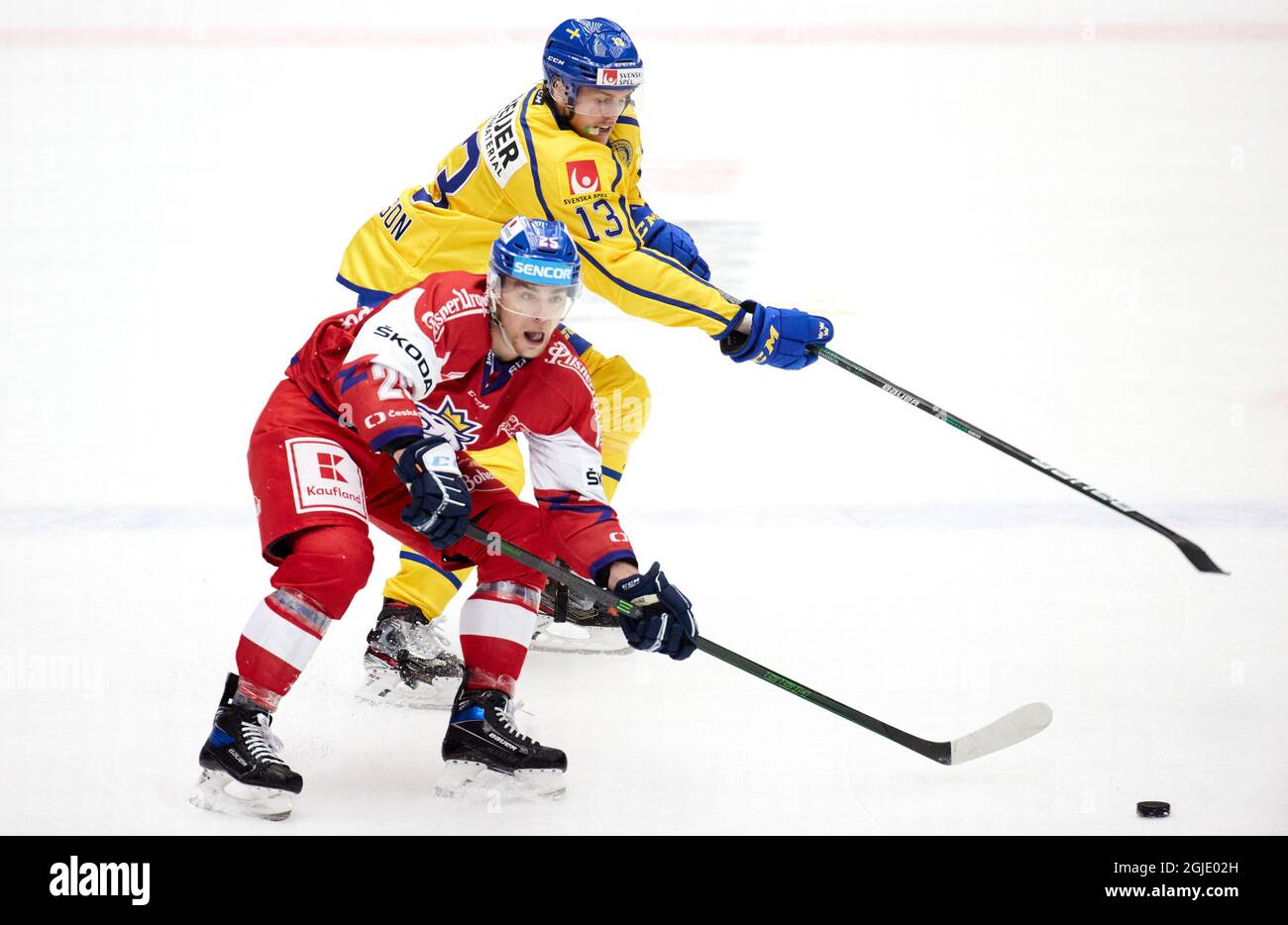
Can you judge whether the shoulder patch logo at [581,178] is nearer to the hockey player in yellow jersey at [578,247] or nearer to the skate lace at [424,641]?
the hockey player in yellow jersey at [578,247]

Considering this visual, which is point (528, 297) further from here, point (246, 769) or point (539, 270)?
point (246, 769)

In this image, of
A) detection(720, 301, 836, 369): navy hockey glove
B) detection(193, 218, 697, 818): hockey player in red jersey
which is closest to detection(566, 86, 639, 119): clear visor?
detection(720, 301, 836, 369): navy hockey glove

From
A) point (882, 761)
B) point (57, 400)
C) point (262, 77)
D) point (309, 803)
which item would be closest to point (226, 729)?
point (309, 803)

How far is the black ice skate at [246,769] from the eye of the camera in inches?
125

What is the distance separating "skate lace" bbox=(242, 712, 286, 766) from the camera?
3195 millimetres

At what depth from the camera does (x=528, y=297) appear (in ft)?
10.9

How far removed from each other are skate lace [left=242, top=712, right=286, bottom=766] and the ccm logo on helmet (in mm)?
986

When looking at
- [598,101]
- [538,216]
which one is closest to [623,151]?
[598,101]

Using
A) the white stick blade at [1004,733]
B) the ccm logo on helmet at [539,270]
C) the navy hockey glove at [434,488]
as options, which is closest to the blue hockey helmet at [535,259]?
the ccm logo on helmet at [539,270]

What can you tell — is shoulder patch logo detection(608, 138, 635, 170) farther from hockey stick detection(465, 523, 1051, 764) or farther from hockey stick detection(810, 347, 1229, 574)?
hockey stick detection(465, 523, 1051, 764)

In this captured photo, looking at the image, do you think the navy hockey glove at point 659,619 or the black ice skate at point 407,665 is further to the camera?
the black ice skate at point 407,665

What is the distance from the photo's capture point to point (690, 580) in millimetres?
4508

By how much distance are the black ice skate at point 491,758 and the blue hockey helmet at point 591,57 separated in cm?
150

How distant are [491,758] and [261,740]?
458 millimetres
